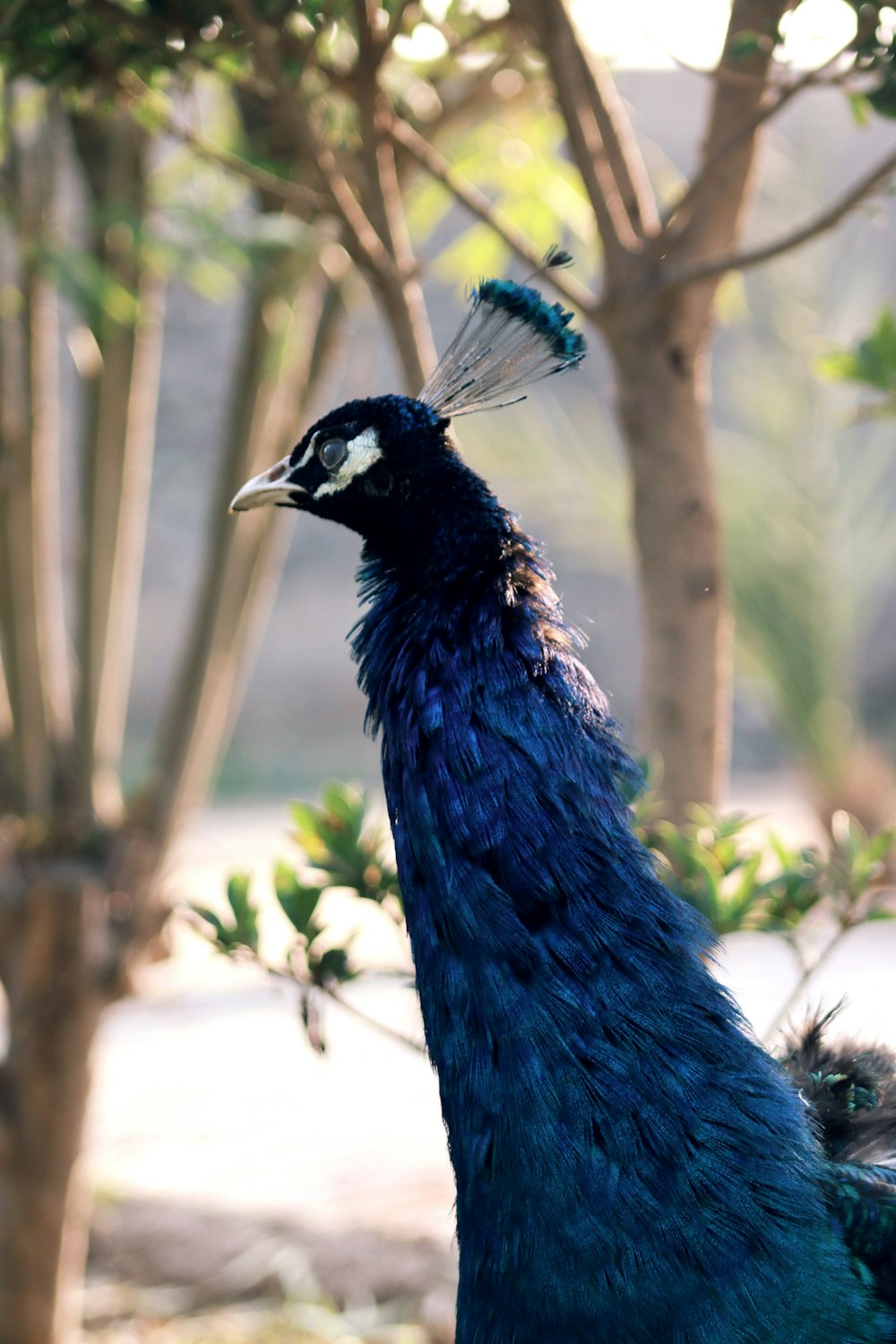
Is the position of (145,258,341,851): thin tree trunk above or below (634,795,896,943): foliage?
above

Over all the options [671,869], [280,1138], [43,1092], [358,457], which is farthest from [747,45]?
[280,1138]

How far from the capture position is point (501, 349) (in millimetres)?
1086

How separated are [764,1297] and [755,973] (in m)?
4.29

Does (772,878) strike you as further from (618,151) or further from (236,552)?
(236,552)

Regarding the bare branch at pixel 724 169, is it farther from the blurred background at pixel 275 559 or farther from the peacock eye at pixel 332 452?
the peacock eye at pixel 332 452

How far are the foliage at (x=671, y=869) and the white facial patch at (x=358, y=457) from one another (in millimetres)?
337

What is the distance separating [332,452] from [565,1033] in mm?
487

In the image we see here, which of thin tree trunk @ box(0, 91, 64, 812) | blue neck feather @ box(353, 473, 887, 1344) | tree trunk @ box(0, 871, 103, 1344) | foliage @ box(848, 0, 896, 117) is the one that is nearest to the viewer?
blue neck feather @ box(353, 473, 887, 1344)

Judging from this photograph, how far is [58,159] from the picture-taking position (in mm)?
2320

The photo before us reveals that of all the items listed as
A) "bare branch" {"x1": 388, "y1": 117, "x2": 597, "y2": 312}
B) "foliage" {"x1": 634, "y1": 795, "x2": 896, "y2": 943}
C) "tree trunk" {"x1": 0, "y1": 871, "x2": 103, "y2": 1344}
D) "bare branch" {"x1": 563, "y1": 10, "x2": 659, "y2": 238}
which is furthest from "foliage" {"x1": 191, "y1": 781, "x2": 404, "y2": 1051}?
"tree trunk" {"x1": 0, "y1": 871, "x2": 103, "y2": 1344}

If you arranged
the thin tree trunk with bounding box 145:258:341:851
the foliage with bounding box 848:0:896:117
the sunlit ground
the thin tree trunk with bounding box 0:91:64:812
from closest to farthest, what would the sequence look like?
the foliage with bounding box 848:0:896:117, the thin tree trunk with bounding box 0:91:64:812, the thin tree trunk with bounding box 145:258:341:851, the sunlit ground

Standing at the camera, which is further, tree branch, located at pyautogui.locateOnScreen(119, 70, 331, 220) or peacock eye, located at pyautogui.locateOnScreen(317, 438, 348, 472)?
tree branch, located at pyautogui.locateOnScreen(119, 70, 331, 220)

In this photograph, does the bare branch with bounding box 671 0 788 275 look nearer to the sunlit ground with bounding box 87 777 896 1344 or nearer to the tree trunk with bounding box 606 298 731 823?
the tree trunk with bounding box 606 298 731 823

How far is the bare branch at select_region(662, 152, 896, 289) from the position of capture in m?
1.36
